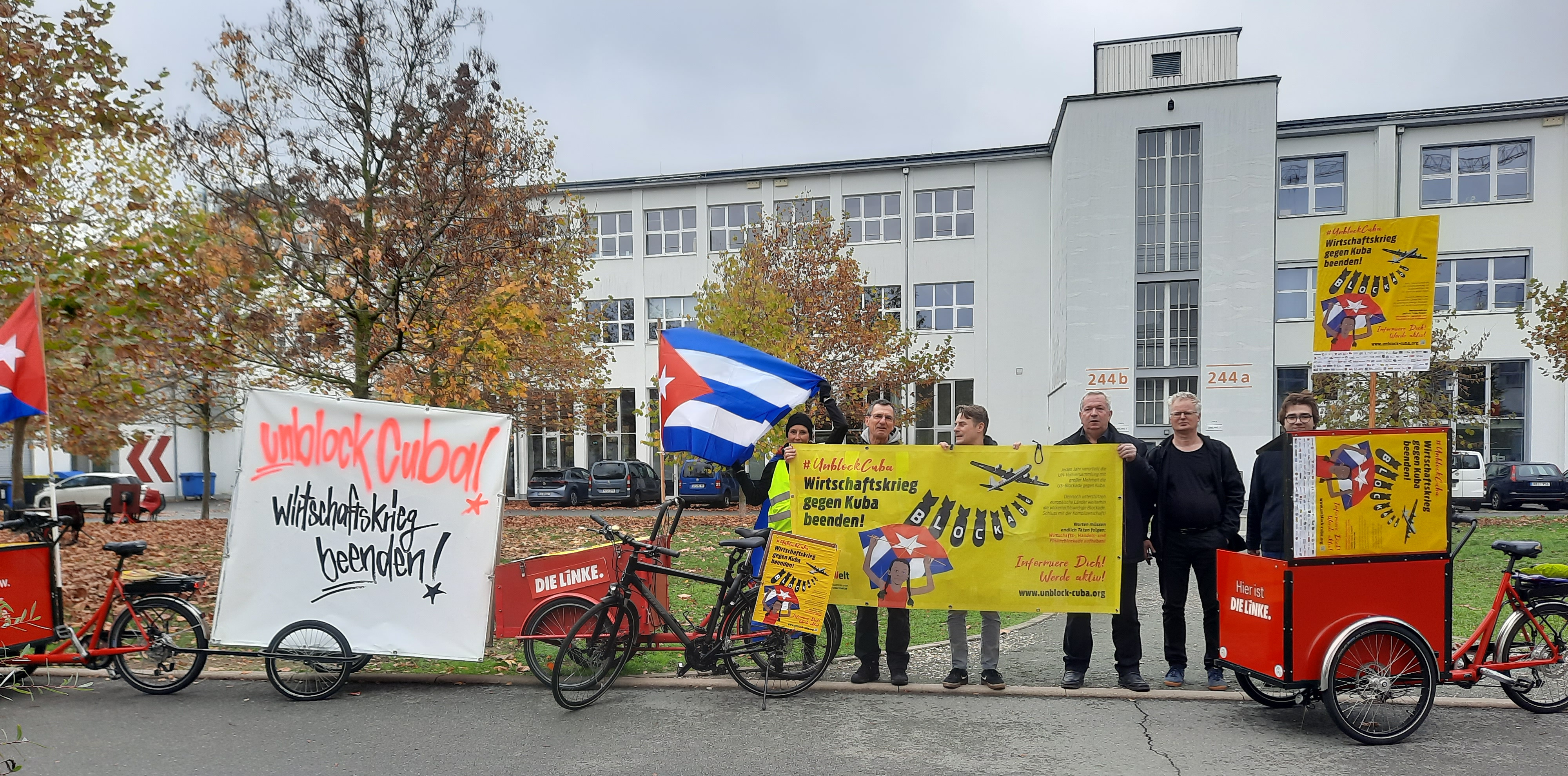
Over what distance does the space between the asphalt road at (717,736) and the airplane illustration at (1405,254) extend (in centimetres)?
311

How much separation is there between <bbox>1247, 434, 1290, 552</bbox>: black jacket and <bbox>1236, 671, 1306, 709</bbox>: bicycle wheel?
0.87 metres

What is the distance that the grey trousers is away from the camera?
6.63m

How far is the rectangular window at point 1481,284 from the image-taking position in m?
32.1

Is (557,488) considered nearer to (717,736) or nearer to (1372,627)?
(717,736)

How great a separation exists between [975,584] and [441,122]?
10.1 m

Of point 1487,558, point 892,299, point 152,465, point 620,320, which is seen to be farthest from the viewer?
point 620,320

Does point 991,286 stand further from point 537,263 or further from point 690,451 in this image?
point 690,451

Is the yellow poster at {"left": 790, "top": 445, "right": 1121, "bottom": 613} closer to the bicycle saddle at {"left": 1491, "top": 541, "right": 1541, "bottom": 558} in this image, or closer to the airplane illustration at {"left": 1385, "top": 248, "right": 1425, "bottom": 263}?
the bicycle saddle at {"left": 1491, "top": 541, "right": 1541, "bottom": 558}

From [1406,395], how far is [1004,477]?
2049 cm

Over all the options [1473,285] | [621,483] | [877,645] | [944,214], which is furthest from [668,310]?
[877,645]

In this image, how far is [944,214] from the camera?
37031 mm

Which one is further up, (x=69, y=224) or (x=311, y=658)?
(x=69, y=224)

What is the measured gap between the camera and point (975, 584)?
6.70 meters

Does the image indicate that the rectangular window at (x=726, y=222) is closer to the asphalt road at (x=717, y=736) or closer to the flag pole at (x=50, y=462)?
the flag pole at (x=50, y=462)
